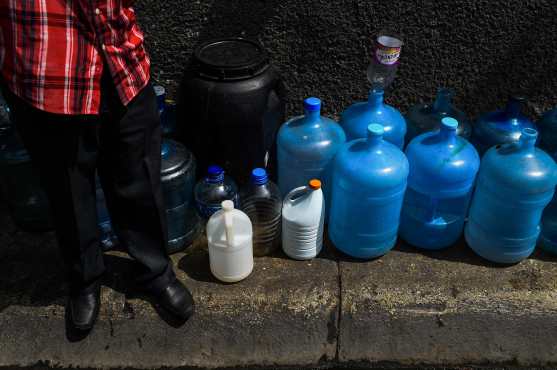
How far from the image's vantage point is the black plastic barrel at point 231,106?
288cm

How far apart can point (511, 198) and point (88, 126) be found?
6.57 feet

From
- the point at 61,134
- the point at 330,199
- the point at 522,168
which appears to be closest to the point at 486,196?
the point at 522,168

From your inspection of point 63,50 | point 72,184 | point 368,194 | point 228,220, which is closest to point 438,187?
point 368,194

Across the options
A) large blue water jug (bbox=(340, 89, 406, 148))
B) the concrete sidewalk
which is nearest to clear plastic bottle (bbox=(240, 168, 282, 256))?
the concrete sidewalk

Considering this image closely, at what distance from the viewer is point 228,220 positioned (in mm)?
2553

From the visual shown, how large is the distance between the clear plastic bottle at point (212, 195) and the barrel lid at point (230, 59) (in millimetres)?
566

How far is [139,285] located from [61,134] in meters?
0.90

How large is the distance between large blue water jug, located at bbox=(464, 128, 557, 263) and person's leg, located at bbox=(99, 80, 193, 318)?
1.56 meters

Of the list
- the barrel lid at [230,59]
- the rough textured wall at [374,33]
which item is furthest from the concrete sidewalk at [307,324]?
the rough textured wall at [374,33]

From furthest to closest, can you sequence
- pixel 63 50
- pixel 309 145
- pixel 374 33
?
pixel 374 33 < pixel 309 145 < pixel 63 50

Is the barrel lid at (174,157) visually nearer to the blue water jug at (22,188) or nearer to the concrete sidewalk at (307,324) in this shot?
the concrete sidewalk at (307,324)

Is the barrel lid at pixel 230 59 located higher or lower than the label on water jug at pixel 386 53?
lower

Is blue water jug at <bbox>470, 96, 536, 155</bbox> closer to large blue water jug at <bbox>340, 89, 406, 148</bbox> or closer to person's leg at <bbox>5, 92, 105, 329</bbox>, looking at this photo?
large blue water jug at <bbox>340, 89, 406, 148</bbox>

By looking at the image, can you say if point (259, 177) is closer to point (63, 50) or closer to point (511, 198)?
point (63, 50)
